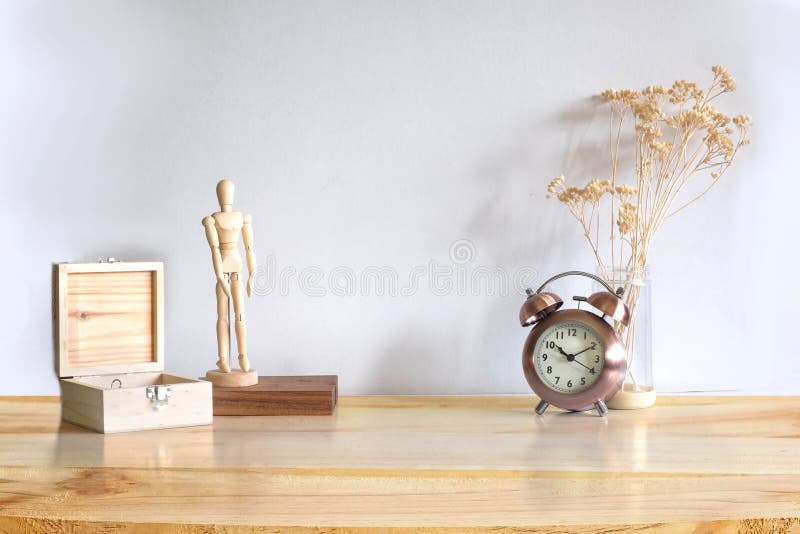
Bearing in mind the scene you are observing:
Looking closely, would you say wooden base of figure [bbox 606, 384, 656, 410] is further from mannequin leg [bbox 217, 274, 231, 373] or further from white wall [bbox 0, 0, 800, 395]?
mannequin leg [bbox 217, 274, 231, 373]

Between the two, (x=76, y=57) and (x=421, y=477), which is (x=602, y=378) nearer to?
(x=421, y=477)

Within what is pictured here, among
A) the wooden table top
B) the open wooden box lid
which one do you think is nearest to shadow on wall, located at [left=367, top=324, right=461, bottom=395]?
the wooden table top

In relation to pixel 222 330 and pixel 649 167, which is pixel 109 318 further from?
pixel 649 167

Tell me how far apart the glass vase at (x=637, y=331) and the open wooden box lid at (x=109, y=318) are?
78 centimetres

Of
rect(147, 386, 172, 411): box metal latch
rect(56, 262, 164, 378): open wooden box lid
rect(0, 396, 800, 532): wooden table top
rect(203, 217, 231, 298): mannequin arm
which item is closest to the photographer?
rect(0, 396, 800, 532): wooden table top

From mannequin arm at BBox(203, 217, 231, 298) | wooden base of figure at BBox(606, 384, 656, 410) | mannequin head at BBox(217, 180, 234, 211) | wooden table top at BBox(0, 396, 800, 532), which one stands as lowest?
wooden table top at BBox(0, 396, 800, 532)

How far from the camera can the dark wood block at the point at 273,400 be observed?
4.24 feet

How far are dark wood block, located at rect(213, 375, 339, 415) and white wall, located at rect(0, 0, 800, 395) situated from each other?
0.19 meters

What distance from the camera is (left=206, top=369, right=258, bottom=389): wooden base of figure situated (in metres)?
1.31

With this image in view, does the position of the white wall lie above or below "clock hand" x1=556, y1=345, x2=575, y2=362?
above

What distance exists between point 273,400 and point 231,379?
7 centimetres

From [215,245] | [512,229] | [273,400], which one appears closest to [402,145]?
[512,229]

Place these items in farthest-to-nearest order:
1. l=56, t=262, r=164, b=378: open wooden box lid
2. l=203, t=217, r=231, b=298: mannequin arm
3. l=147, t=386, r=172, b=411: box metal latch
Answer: l=56, t=262, r=164, b=378: open wooden box lid < l=203, t=217, r=231, b=298: mannequin arm < l=147, t=386, r=172, b=411: box metal latch

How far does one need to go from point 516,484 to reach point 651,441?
28cm
